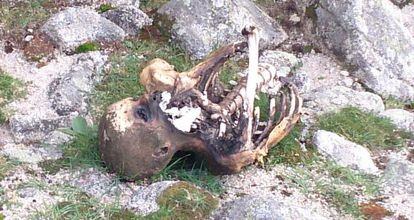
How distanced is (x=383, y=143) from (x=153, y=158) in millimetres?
1545

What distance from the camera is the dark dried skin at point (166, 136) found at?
3588 mm

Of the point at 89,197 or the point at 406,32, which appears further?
the point at 406,32

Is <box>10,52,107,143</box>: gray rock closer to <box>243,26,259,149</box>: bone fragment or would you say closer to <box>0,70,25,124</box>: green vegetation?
<box>0,70,25,124</box>: green vegetation

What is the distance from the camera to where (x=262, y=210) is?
337 centimetres

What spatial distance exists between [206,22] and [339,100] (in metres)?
1.11

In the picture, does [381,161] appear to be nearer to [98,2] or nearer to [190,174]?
[190,174]

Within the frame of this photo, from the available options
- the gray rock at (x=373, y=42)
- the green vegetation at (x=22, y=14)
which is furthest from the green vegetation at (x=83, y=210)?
the gray rock at (x=373, y=42)

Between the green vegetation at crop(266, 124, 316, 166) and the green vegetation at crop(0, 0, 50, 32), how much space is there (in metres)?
2.05

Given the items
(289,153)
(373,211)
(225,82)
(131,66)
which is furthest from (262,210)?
(131,66)

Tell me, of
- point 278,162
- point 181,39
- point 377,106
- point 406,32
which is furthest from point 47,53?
point 406,32

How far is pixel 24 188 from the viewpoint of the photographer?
11.9 ft

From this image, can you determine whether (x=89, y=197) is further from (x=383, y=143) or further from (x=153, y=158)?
(x=383, y=143)

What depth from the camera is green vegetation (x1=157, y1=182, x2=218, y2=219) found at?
11.1ft

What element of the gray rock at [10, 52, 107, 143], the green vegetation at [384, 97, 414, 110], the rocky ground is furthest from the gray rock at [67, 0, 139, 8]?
the green vegetation at [384, 97, 414, 110]
